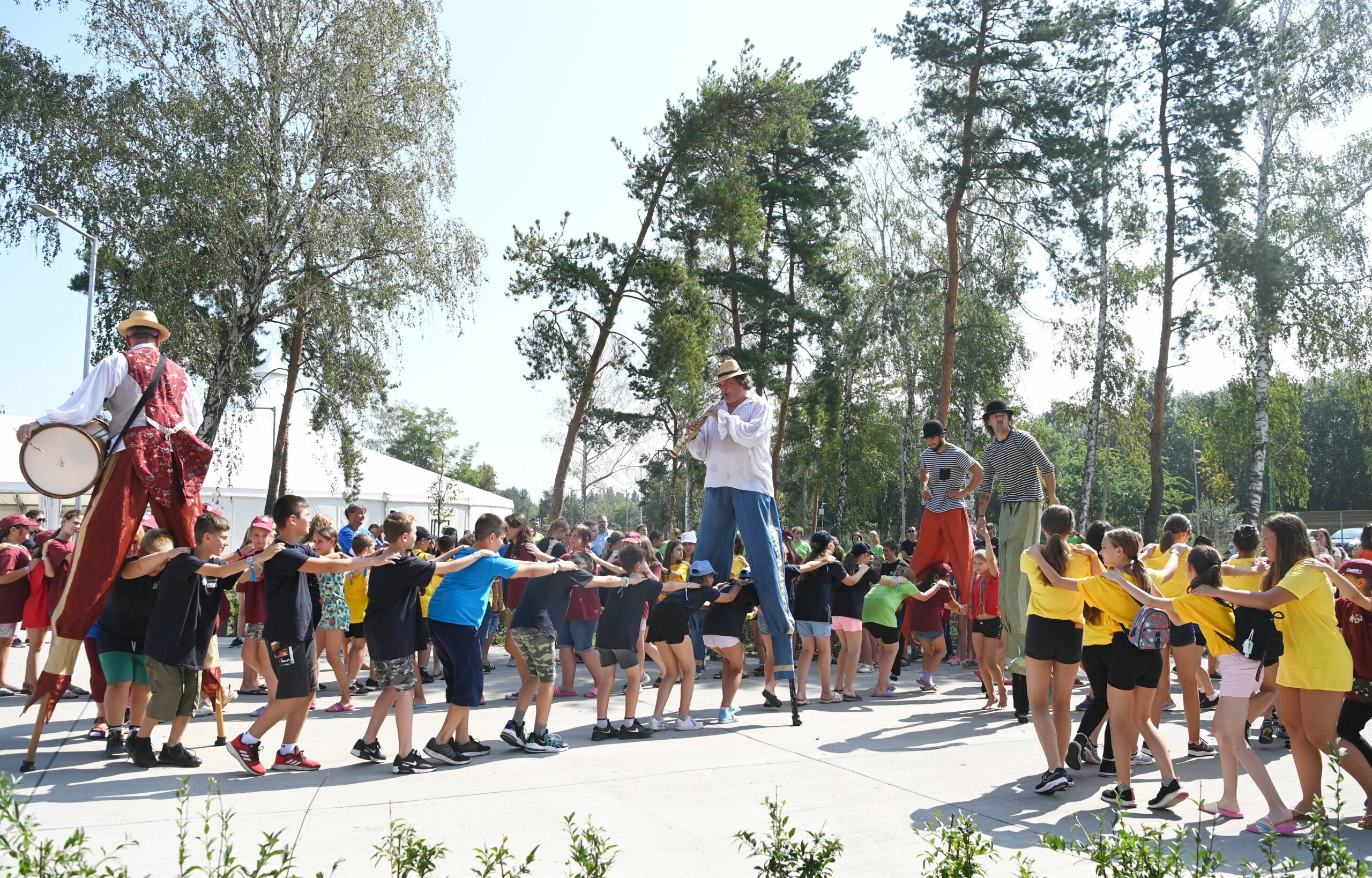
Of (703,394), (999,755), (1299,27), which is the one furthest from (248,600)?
(1299,27)

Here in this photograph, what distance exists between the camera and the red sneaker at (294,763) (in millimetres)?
6465

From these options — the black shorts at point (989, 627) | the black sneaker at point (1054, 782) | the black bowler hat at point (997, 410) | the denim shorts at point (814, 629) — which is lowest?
the black sneaker at point (1054, 782)

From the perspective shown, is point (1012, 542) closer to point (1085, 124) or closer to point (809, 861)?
point (809, 861)

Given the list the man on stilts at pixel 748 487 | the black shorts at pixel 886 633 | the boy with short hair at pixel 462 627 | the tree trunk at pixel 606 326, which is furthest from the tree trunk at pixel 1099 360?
the boy with short hair at pixel 462 627

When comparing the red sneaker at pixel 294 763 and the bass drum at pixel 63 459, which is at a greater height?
the bass drum at pixel 63 459

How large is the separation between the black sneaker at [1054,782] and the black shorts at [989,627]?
348cm

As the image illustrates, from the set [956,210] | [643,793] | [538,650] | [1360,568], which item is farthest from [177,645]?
[956,210]

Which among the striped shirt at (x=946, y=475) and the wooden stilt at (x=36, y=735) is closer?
the wooden stilt at (x=36, y=735)

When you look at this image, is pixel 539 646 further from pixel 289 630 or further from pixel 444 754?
pixel 289 630

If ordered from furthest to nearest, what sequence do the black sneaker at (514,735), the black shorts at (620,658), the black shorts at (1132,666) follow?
the black shorts at (620,658)
the black sneaker at (514,735)
the black shorts at (1132,666)

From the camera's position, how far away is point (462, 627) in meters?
6.64

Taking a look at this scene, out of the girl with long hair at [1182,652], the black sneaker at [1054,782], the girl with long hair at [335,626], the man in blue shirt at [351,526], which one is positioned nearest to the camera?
the black sneaker at [1054,782]

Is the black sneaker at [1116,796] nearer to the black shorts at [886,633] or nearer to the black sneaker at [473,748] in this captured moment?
the black sneaker at [473,748]

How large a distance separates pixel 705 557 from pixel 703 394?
20405 mm
